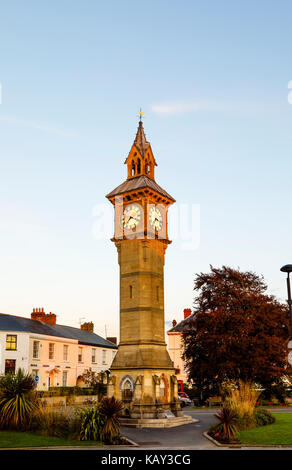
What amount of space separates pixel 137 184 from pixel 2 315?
2351cm

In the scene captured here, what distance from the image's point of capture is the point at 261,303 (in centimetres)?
3625

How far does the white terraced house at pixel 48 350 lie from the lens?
44.7 meters

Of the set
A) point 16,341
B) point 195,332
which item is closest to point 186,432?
point 195,332

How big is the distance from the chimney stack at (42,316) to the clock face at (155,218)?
86.3 feet

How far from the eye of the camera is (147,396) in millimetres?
29406

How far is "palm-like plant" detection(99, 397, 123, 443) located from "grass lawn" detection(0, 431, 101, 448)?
28.5 inches

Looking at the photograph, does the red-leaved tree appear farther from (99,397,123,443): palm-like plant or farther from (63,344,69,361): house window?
(63,344,69,361): house window

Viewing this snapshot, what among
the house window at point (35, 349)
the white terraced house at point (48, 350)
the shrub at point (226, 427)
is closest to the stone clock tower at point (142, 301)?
the shrub at point (226, 427)

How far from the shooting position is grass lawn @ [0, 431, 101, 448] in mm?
17312

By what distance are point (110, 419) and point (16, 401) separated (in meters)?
4.93

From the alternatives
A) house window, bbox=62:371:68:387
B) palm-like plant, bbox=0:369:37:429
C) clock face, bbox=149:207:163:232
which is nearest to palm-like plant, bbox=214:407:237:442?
palm-like plant, bbox=0:369:37:429

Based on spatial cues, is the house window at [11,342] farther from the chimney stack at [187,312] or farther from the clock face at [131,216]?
the chimney stack at [187,312]

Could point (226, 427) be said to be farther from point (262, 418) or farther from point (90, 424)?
point (90, 424)
